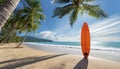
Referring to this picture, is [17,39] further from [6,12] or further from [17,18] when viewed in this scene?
[6,12]

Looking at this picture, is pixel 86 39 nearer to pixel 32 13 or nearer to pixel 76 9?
pixel 76 9

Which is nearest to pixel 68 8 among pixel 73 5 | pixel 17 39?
pixel 73 5

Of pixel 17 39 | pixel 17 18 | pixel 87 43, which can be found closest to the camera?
pixel 87 43

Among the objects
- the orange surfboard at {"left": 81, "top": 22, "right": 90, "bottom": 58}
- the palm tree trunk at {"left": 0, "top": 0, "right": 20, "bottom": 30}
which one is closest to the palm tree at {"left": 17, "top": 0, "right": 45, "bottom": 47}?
the orange surfboard at {"left": 81, "top": 22, "right": 90, "bottom": 58}

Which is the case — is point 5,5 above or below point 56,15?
below

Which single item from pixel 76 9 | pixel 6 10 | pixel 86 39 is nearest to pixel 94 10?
pixel 76 9

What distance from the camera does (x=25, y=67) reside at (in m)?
6.80

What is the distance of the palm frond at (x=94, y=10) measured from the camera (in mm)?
15547

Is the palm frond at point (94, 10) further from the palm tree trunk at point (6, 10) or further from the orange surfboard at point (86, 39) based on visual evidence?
the palm tree trunk at point (6, 10)

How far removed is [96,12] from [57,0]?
11.6ft

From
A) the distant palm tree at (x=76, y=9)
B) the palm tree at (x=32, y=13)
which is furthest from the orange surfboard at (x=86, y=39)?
the palm tree at (x=32, y=13)

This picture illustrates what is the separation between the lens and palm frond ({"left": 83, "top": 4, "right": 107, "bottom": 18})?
612 inches

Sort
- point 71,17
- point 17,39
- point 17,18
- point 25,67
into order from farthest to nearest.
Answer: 1. point 17,39
2. point 17,18
3. point 71,17
4. point 25,67

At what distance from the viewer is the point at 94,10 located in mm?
15953
